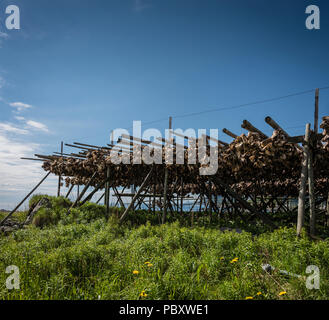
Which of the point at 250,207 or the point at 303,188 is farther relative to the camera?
the point at 250,207

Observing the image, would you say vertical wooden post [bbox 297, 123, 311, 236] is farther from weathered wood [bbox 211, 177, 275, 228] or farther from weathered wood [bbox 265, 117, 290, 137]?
weathered wood [bbox 211, 177, 275, 228]

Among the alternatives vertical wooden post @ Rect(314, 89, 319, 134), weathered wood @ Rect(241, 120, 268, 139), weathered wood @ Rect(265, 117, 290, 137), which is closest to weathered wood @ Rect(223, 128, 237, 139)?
weathered wood @ Rect(241, 120, 268, 139)

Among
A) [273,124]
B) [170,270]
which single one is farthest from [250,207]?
[170,270]

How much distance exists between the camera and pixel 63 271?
4.28 meters

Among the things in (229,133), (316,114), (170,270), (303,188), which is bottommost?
(170,270)

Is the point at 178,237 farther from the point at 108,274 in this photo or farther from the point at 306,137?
the point at 306,137

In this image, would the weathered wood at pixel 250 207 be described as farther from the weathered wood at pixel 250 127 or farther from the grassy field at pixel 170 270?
the grassy field at pixel 170 270

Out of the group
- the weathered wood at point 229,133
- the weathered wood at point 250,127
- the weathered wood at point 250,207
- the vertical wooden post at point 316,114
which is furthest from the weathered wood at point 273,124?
the weathered wood at point 250,207

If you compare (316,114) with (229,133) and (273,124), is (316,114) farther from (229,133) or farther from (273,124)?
(229,133)

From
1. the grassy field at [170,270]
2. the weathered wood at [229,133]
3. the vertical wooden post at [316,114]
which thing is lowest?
the grassy field at [170,270]

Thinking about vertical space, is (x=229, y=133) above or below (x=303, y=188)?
above

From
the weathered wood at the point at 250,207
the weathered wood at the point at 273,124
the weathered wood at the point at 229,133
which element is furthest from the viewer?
the weathered wood at the point at 250,207

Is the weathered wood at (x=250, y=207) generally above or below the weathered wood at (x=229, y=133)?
below
